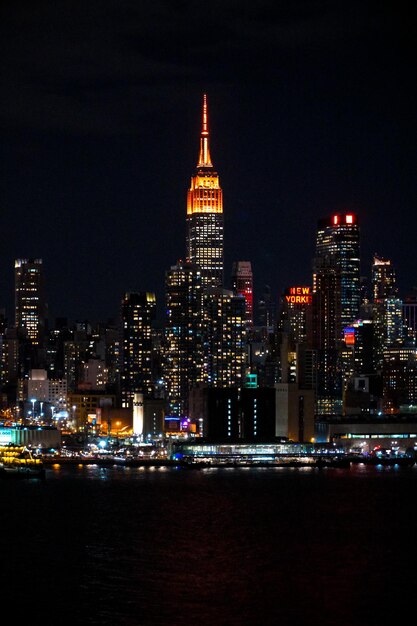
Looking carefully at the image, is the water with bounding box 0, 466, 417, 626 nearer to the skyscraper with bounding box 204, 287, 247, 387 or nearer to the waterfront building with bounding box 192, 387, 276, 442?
the waterfront building with bounding box 192, 387, 276, 442

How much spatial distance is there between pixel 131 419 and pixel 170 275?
14.3 m

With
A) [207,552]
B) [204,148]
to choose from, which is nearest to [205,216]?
[204,148]

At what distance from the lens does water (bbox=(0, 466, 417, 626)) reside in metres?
35.6

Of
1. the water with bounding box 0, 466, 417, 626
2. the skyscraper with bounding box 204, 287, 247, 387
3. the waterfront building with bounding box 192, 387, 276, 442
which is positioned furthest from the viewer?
the skyscraper with bounding box 204, 287, 247, 387

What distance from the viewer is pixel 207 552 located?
44250 millimetres

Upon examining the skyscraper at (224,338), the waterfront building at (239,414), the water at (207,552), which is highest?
the skyscraper at (224,338)

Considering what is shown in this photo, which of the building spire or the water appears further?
the building spire

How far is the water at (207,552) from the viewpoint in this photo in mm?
35562

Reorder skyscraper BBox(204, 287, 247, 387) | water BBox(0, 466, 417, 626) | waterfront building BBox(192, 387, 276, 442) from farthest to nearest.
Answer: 1. skyscraper BBox(204, 287, 247, 387)
2. waterfront building BBox(192, 387, 276, 442)
3. water BBox(0, 466, 417, 626)

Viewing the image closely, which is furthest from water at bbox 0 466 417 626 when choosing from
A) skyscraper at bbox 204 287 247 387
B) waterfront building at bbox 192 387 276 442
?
skyscraper at bbox 204 287 247 387

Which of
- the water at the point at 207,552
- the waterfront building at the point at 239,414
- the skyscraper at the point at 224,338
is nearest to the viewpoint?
the water at the point at 207,552

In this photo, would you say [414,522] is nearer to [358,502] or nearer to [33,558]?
[358,502]

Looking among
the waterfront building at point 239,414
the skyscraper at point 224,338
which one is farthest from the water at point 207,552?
the skyscraper at point 224,338

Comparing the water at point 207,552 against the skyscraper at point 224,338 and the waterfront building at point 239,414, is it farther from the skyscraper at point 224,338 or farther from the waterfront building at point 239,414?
the skyscraper at point 224,338
